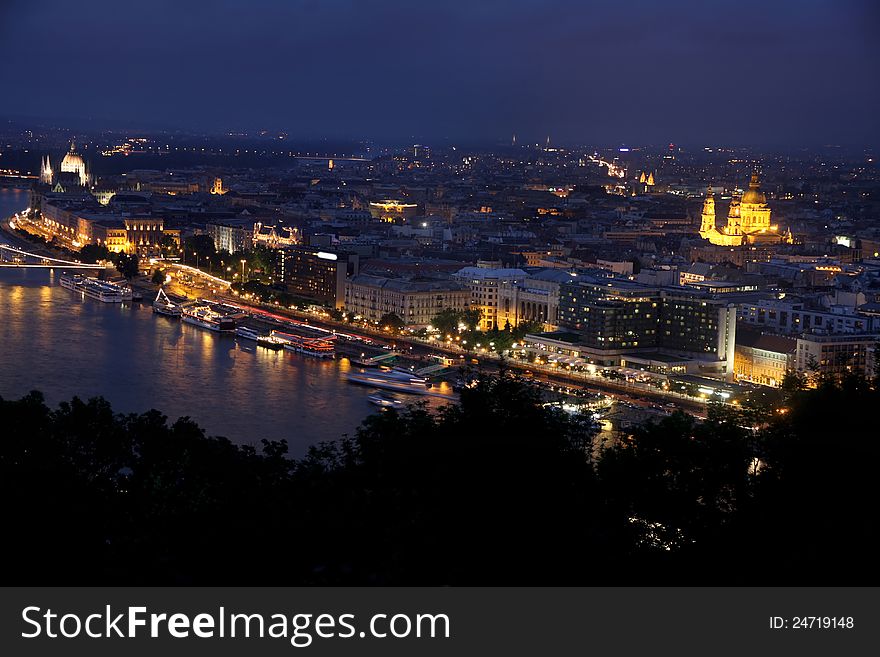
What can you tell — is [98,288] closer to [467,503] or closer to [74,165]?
[467,503]

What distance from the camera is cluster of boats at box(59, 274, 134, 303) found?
11781mm

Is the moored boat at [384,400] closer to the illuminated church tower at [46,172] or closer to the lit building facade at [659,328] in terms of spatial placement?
the lit building facade at [659,328]

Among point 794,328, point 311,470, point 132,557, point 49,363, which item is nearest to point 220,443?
point 311,470

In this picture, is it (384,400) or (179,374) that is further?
(179,374)

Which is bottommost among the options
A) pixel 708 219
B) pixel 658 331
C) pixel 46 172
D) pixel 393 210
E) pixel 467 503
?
pixel 46 172

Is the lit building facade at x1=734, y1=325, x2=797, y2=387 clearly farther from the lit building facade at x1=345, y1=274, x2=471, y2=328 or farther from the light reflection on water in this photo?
the lit building facade at x1=345, y1=274, x2=471, y2=328

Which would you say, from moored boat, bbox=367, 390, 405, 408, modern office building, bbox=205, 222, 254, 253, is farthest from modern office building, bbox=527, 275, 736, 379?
modern office building, bbox=205, 222, 254, 253

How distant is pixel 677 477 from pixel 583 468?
0.28 m

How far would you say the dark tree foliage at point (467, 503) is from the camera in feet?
9.29

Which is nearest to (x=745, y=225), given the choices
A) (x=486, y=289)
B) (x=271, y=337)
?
(x=486, y=289)

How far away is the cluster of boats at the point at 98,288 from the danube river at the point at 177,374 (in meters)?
0.81

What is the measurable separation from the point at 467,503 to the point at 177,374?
491cm

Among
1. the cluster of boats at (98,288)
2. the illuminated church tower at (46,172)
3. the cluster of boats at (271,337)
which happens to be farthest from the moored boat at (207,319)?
the illuminated church tower at (46,172)

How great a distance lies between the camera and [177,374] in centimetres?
785
